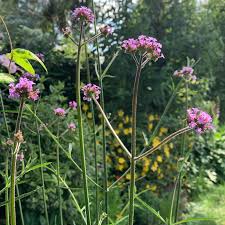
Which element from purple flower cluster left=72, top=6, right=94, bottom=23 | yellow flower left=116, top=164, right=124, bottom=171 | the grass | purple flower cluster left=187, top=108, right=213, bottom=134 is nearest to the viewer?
purple flower cluster left=187, top=108, right=213, bottom=134

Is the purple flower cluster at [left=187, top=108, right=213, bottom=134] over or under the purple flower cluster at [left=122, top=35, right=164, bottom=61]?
under

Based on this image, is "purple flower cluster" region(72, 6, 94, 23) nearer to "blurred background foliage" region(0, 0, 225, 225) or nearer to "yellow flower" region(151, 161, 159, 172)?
"blurred background foliage" region(0, 0, 225, 225)

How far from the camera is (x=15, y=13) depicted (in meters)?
7.10

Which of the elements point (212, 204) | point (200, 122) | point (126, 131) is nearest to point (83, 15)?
point (200, 122)

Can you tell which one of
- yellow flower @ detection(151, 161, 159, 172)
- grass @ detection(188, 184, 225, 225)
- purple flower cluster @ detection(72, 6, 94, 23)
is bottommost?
grass @ detection(188, 184, 225, 225)

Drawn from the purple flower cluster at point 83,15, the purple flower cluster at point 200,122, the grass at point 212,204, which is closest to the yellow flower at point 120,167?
the grass at point 212,204

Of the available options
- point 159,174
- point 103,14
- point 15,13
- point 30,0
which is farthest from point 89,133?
point 30,0

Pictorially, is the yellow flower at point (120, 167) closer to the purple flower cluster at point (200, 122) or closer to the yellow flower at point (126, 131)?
the yellow flower at point (126, 131)

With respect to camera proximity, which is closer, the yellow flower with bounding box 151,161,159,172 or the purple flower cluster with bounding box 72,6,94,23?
the purple flower cluster with bounding box 72,6,94,23

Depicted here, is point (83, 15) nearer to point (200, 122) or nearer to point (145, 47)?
point (145, 47)

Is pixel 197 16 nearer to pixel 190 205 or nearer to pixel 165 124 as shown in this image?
pixel 165 124

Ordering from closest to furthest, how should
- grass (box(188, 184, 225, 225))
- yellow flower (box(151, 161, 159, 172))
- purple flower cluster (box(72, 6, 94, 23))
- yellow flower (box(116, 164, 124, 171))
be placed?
1. purple flower cluster (box(72, 6, 94, 23))
2. yellow flower (box(116, 164, 124, 171))
3. grass (box(188, 184, 225, 225))
4. yellow flower (box(151, 161, 159, 172))

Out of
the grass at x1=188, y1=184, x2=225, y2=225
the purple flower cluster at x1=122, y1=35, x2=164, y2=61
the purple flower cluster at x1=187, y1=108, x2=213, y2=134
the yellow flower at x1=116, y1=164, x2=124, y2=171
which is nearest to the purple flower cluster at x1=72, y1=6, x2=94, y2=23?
the purple flower cluster at x1=122, y1=35, x2=164, y2=61

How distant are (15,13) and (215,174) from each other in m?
3.60
